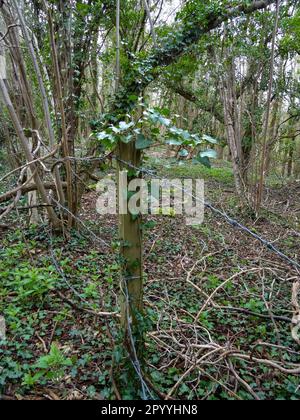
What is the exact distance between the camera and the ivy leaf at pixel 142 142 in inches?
48.2

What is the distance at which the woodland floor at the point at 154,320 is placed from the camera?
1779 mm

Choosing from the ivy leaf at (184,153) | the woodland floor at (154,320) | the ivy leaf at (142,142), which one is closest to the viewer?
the ivy leaf at (184,153)

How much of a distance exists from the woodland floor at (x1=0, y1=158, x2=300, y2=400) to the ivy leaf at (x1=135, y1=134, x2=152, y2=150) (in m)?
0.08

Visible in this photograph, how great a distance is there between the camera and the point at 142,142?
1.23 m

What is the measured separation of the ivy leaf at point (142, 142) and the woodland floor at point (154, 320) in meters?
0.08

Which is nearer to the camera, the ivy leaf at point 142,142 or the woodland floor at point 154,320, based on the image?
the ivy leaf at point 142,142

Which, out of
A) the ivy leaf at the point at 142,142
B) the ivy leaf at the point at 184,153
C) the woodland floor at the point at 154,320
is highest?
the ivy leaf at the point at 142,142

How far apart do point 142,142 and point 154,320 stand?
1.61 meters

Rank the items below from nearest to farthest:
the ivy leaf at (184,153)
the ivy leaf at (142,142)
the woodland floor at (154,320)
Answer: the ivy leaf at (184,153)
the ivy leaf at (142,142)
the woodland floor at (154,320)

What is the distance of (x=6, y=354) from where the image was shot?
196cm

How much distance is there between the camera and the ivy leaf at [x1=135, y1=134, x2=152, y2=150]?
122cm

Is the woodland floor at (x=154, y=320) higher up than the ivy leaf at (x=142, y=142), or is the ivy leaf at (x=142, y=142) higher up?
the ivy leaf at (x=142, y=142)

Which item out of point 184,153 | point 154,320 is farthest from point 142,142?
point 154,320
